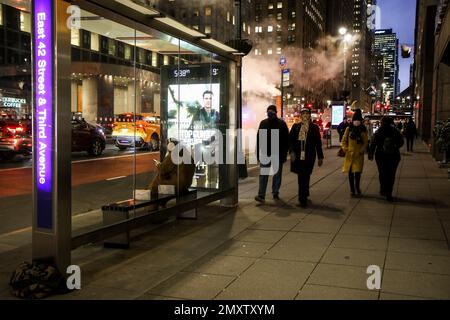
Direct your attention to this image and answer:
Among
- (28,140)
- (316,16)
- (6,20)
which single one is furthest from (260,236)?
(316,16)

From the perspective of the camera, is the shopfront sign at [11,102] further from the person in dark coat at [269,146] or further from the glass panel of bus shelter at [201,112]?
the person in dark coat at [269,146]

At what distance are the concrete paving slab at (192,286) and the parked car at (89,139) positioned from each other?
1411cm

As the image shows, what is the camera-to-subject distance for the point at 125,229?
573cm

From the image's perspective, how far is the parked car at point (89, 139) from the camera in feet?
60.5

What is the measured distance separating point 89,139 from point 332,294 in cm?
1605

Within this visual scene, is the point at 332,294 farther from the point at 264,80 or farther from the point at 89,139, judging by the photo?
the point at 264,80

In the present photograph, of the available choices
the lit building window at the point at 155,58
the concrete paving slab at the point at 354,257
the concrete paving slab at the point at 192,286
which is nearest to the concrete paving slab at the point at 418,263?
the concrete paving slab at the point at 354,257

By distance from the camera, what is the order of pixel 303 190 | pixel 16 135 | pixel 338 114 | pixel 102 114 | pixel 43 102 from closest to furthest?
pixel 43 102, pixel 303 190, pixel 102 114, pixel 16 135, pixel 338 114

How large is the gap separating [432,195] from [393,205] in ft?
5.33

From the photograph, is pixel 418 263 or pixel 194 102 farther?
pixel 194 102

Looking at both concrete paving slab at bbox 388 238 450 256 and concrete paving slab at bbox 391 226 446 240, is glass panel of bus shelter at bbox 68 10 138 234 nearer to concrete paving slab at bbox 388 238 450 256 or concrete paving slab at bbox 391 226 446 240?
concrete paving slab at bbox 388 238 450 256

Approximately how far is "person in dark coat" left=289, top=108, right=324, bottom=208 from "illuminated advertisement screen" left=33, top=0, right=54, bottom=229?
5.46 meters

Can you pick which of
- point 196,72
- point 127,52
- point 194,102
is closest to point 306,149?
point 194,102

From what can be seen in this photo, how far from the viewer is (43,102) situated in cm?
441
